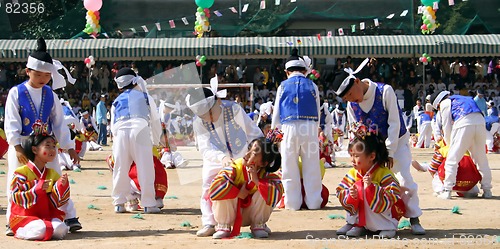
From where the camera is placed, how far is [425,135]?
25.6 metres

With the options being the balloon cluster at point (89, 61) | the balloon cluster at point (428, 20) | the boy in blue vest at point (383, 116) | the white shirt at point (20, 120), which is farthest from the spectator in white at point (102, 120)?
the boy in blue vest at point (383, 116)

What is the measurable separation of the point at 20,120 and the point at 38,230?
113 centimetres

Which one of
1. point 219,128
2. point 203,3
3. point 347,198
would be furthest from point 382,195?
point 203,3

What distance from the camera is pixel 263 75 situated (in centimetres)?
3244

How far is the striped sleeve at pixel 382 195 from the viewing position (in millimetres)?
8133

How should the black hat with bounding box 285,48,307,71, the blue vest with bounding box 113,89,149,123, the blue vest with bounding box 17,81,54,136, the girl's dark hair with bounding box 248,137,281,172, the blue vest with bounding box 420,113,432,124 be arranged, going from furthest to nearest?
the blue vest with bounding box 420,113,432,124 → the black hat with bounding box 285,48,307,71 → the blue vest with bounding box 113,89,149,123 → the blue vest with bounding box 17,81,54,136 → the girl's dark hair with bounding box 248,137,281,172

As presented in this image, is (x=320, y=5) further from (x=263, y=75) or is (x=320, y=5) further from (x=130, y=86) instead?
(x=130, y=86)

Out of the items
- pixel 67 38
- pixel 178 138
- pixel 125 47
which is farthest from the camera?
pixel 67 38

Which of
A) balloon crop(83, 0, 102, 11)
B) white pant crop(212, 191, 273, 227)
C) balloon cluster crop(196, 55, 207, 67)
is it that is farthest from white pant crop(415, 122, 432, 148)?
white pant crop(212, 191, 273, 227)

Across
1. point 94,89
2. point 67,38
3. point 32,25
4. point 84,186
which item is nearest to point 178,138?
point 84,186

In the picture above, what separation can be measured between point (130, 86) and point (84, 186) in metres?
3.81

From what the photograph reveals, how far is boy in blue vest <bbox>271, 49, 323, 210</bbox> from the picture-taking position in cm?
1095

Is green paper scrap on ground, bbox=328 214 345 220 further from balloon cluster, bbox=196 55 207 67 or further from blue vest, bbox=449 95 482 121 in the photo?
balloon cluster, bbox=196 55 207 67

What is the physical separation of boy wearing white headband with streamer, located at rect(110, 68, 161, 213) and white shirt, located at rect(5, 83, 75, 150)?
162cm
